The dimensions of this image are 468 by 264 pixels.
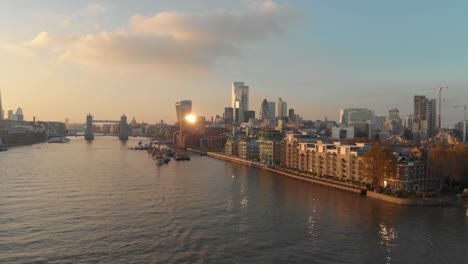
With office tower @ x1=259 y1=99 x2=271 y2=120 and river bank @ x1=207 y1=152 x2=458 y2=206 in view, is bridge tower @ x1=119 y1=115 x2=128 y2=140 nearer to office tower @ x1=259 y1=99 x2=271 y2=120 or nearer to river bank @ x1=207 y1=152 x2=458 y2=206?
office tower @ x1=259 y1=99 x2=271 y2=120

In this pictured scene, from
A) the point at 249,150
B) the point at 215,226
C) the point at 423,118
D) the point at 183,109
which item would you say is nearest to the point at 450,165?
the point at 215,226

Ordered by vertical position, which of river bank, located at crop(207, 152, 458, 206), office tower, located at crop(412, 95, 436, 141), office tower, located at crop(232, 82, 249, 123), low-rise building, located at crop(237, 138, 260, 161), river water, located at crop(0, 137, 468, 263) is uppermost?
office tower, located at crop(232, 82, 249, 123)

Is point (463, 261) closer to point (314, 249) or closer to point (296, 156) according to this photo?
point (314, 249)

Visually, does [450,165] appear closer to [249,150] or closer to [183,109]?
[249,150]

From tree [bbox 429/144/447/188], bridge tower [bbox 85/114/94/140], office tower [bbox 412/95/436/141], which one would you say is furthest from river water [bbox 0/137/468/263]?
bridge tower [bbox 85/114/94/140]

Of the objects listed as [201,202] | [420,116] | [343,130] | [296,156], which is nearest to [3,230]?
[201,202]

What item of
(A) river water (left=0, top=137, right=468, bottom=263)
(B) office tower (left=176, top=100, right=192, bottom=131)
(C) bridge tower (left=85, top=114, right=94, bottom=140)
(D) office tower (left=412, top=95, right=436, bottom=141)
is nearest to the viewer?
(A) river water (left=0, top=137, right=468, bottom=263)
